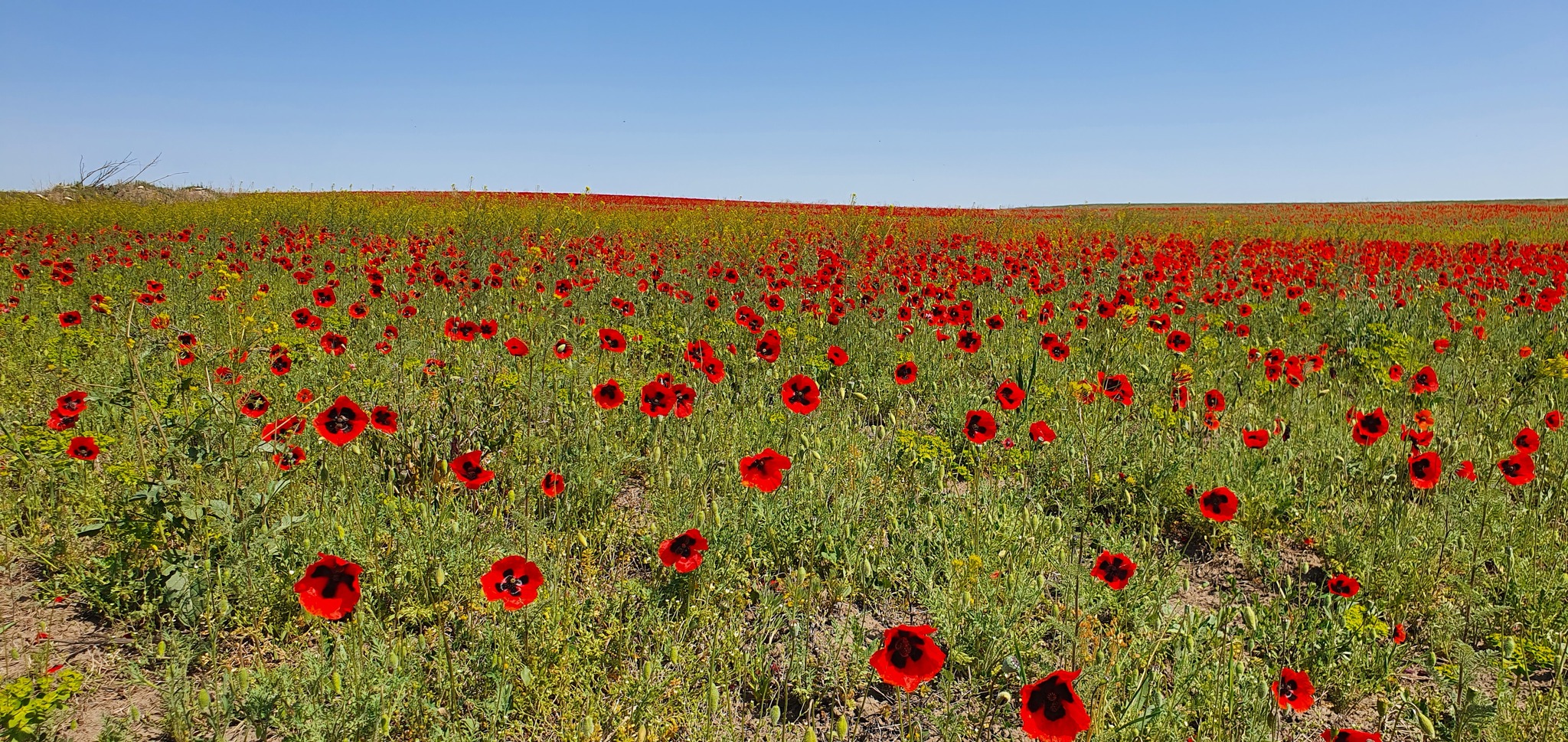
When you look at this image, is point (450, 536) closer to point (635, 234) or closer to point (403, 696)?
point (403, 696)

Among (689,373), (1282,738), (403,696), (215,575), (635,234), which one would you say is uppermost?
(635,234)

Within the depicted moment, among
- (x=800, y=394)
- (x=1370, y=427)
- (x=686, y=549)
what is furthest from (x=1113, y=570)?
(x=1370, y=427)

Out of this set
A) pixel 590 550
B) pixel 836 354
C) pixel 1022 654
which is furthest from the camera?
pixel 836 354

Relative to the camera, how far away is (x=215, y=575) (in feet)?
7.93

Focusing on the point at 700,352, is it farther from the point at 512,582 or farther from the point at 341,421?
the point at 512,582

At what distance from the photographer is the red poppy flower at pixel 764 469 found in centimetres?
239

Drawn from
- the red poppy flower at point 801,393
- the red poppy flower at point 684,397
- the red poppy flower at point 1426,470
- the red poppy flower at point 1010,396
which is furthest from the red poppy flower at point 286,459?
the red poppy flower at point 1426,470

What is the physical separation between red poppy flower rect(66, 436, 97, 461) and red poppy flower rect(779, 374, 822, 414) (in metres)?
2.36

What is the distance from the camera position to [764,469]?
8.02ft

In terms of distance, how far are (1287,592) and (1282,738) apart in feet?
1.91

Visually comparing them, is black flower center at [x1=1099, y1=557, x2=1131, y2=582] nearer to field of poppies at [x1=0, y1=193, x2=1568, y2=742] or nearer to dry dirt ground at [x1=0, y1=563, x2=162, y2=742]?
field of poppies at [x1=0, y1=193, x2=1568, y2=742]

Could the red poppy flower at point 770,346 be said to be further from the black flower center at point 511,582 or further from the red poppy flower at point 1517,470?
the red poppy flower at point 1517,470

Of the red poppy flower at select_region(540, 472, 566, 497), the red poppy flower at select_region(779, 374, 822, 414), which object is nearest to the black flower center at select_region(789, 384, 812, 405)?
the red poppy flower at select_region(779, 374, 822, 414)

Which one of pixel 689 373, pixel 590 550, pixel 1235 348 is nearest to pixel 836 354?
pixel 689 373
